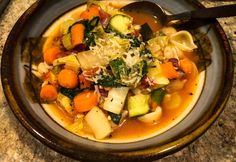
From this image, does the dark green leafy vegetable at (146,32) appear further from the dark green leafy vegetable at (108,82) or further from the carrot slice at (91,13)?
the dark green leafy vegetable at (108,82)

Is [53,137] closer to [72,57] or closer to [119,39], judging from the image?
[72,57]

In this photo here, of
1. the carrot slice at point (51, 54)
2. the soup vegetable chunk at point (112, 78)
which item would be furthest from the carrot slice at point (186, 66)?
the carrot slice at point (51, 54)

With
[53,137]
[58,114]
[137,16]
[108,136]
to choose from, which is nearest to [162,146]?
[108,136]

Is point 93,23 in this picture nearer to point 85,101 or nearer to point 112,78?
point 112,78

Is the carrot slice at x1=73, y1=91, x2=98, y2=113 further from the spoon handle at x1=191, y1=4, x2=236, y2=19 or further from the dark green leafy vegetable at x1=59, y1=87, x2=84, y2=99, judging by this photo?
the spoon handle at x1=191, y1=4, x2=236, y2=19

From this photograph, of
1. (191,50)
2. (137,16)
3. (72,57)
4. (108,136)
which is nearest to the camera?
(108,136)

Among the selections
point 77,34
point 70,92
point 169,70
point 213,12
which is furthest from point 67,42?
point 213,12
